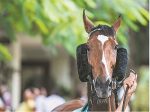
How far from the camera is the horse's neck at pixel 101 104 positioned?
6504mm

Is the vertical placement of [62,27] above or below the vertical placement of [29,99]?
above

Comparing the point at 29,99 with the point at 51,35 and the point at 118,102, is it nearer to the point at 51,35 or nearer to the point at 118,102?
the point at 51,35

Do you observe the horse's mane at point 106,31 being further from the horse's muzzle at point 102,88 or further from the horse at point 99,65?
the horse's muzzle at point 102,88

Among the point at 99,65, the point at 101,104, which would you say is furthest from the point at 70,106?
the point at 99,65

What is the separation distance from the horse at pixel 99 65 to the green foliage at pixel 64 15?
3.49m

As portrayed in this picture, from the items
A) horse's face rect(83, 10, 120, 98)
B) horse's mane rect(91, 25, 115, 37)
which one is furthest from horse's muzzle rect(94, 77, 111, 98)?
horse's mane rect(91, 25, 115, 37)

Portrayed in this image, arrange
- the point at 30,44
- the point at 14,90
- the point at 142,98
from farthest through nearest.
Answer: the point at 30,44
the point at 142,98
the point at 14,90

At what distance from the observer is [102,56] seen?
636 centimetres

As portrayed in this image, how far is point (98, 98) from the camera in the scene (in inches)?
254

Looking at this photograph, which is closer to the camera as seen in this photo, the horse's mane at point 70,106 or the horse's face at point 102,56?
the horse's face at point 102,56

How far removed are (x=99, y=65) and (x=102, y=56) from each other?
0.29 ft

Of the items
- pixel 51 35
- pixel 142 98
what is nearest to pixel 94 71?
pixel 51 35

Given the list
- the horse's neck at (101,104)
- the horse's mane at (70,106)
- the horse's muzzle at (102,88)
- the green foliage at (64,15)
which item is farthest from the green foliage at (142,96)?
the horse's muzzle at (102,88)

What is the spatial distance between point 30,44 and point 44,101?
13.1m
